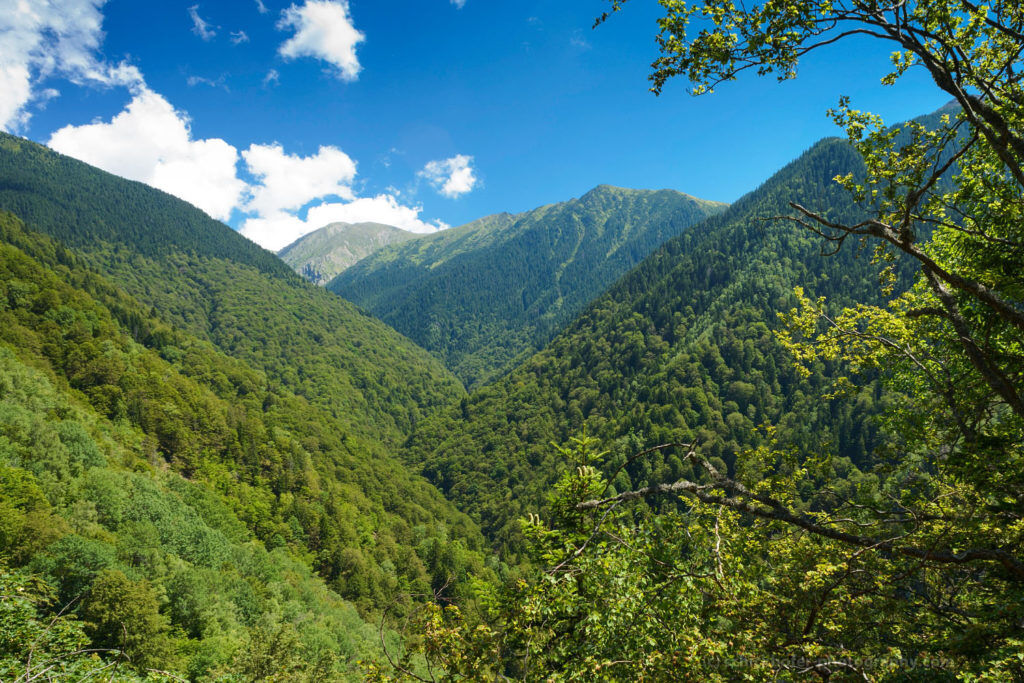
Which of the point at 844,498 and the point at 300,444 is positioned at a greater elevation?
the point at 844,498

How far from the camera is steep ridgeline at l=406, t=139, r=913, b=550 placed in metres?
121

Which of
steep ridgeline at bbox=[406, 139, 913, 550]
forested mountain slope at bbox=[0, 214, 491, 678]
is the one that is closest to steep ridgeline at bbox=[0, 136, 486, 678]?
forested mountain slope at bbox=[0, 214, 491, 678]

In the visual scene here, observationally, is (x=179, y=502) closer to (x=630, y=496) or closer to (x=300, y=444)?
(x=300, y=444)

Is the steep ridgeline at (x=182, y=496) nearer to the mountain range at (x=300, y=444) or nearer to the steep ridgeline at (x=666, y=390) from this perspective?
the mountain range at (x=300, y=444)

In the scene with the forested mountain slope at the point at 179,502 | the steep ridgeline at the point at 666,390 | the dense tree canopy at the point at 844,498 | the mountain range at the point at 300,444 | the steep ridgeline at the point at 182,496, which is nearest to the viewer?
the dense tree canopy at the point at 844,498

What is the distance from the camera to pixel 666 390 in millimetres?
139750

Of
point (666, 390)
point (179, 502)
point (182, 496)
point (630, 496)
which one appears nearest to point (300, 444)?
point (182, 496)

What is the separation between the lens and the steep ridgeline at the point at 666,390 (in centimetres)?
12112

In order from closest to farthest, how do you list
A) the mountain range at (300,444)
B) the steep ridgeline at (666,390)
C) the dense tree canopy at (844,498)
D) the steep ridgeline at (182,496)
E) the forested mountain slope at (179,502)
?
the dense tree canopy at (844,498) → the forested mountain slope at (179,502) → the steep ridgeline at (182,496) → the mountain range at (300,444) → the steep ridgeline at (666,390)

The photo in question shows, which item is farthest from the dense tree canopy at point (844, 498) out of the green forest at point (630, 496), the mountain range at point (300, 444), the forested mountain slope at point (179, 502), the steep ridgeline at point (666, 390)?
the steep ridgeline at point (666, 390)

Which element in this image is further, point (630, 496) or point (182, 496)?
Answer: point (182, 496)

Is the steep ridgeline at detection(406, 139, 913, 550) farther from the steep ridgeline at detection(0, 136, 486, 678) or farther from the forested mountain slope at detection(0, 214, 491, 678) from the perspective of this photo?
the forested mountain slope at detection(0, 214, 491, 678)

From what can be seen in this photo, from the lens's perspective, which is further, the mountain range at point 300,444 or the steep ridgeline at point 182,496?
the mountain range at point 300,444

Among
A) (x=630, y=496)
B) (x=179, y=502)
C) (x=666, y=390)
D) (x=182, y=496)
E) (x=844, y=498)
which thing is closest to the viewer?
(x=630, y=496)
